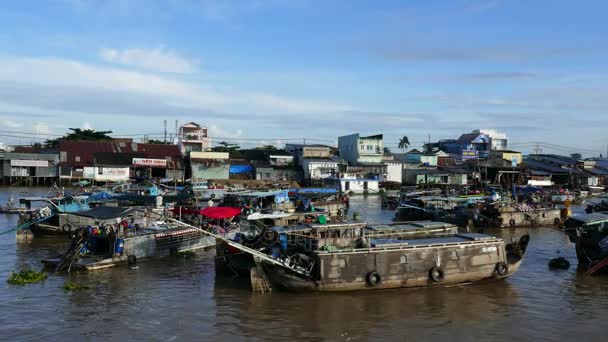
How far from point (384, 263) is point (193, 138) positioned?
67.4 metres

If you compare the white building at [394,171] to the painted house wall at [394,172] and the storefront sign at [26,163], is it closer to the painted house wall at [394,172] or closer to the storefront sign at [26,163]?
the painted house wall at [394,172]

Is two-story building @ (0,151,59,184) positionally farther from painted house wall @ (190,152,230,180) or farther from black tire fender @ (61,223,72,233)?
black tire fender @ (61,223,72,233)

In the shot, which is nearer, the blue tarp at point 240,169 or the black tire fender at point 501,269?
the black tire fender at point 501,269

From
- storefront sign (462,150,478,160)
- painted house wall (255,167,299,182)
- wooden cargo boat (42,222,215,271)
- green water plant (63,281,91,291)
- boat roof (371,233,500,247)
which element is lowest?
green water plant (63,281,91,291)

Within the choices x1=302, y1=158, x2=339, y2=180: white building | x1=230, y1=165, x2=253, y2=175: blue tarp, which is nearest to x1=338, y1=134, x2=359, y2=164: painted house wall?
x1=302, y1=158, x2=339, y2=180: white building

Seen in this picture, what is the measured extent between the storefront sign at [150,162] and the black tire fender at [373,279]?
5460cm

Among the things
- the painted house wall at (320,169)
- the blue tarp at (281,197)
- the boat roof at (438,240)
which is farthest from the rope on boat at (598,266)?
the painted house wall at (320,169)

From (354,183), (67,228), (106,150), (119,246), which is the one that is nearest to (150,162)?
(106,150)

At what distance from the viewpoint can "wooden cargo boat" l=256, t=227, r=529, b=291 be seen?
17.2 metres

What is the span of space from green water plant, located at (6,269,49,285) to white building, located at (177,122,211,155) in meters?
58.9

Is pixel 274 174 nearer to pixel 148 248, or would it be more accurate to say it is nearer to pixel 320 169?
pixel 320 169

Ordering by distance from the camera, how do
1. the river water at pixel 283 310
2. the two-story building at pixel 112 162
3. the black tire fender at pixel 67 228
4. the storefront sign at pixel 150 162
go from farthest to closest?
the storefront sign at pixel 150 162 → the two-story building at pixel 112 162 → the black tire fender at pixel 67 228 → the river water at pixel 283 310

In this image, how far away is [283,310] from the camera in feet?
52.2

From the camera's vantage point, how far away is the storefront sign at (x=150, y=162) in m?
67.1
